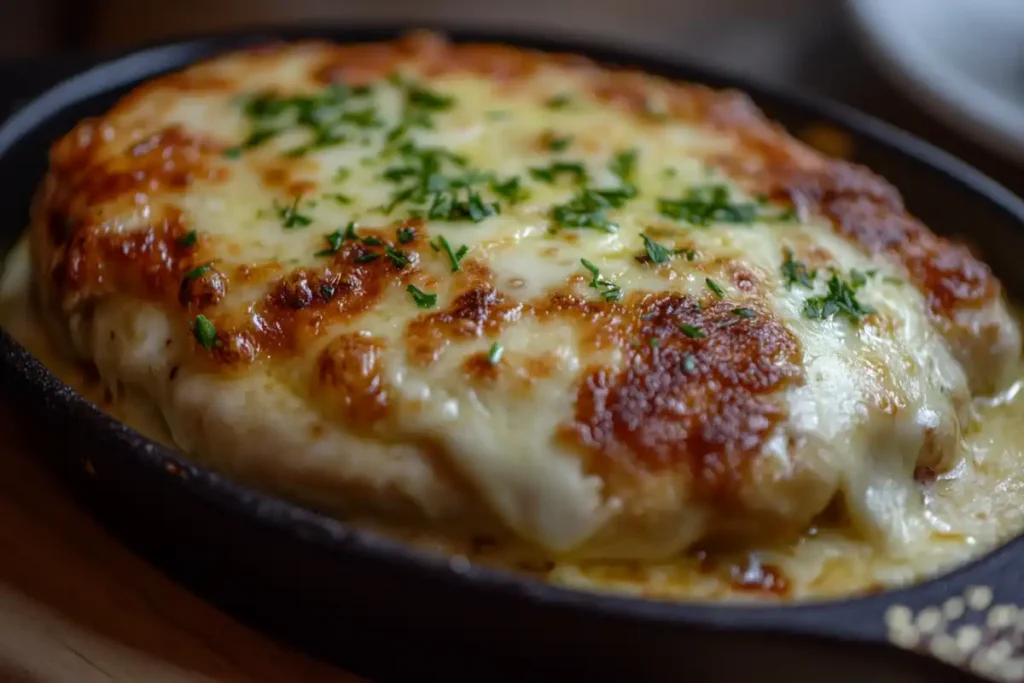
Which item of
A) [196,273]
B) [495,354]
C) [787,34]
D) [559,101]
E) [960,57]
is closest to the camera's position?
[495,354]

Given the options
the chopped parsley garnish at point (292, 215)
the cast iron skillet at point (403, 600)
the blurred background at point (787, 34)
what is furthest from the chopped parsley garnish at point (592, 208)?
the blurred background at point (787, 34)

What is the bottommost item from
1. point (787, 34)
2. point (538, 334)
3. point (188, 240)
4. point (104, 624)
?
point (104, 624)

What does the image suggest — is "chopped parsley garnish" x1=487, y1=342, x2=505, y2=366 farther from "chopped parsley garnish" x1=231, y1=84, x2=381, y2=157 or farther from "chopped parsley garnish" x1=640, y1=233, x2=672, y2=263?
"chopped parsley garnish" x1=231, y1=84, x2=381, y2=157

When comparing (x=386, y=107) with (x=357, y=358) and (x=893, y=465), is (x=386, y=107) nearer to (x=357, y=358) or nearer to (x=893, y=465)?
(x=357, y=358)

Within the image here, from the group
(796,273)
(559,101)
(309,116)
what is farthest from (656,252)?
(309,116)

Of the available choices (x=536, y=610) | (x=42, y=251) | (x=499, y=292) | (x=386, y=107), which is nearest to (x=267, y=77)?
(x=386, y=107)

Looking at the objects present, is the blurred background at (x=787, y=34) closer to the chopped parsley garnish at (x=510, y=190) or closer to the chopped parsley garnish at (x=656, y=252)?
the chopped parsley garnish at (x=510, y=190)

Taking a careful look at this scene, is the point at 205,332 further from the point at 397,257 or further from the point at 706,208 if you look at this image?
the point at 706,208
